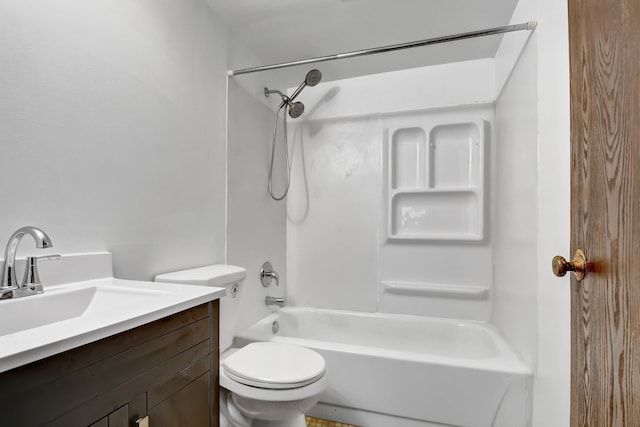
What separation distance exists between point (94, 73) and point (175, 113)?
1.27 feet

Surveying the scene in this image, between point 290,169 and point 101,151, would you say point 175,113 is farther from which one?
point 290,169

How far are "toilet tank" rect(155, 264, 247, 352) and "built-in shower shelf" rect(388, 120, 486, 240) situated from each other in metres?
1.31

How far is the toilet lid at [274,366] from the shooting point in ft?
4.10

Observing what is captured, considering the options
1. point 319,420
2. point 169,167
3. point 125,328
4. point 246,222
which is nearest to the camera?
point 125,328

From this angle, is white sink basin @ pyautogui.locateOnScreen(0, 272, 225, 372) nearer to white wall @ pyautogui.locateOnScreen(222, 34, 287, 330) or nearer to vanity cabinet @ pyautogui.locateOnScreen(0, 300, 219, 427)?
vanity cabinet @ pyautogui.locateOnScreen(0, 300, 219, 427)

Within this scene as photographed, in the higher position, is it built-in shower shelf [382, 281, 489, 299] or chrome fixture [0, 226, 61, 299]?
chrome fixture [0, 226, 61, 299]

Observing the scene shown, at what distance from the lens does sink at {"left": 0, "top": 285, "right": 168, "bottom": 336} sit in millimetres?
780

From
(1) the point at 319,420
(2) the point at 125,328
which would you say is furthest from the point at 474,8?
(1) the point at 319,420

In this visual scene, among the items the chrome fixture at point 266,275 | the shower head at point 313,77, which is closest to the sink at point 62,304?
the chrome fixture at point 266,275

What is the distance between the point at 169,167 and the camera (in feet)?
4.77

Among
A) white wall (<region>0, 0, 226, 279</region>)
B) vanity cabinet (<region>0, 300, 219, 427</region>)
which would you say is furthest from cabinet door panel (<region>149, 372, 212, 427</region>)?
white wall (<region>0, 0, 226, 279</region>)

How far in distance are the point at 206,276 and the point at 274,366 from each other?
0.49m

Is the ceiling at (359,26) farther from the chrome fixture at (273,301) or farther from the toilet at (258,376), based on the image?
the chrome fixture at (273,301)

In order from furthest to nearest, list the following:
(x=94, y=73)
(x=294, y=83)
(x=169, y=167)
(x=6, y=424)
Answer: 1. (x=294, y=83)
2. (x=169, y=167)
3. (x=94, y=73)
4. (x=6, y=424)
